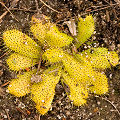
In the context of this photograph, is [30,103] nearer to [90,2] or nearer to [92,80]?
[92,80]

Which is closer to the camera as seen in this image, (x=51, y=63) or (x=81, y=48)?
(x=51, y=63)

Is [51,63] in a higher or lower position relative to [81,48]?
higher

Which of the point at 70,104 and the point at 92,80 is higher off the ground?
the point at 92,80

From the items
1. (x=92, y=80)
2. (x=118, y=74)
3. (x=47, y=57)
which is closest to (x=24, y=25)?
(x=47, y=57)

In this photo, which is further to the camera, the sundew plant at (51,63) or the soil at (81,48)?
the soil at (81,48)
